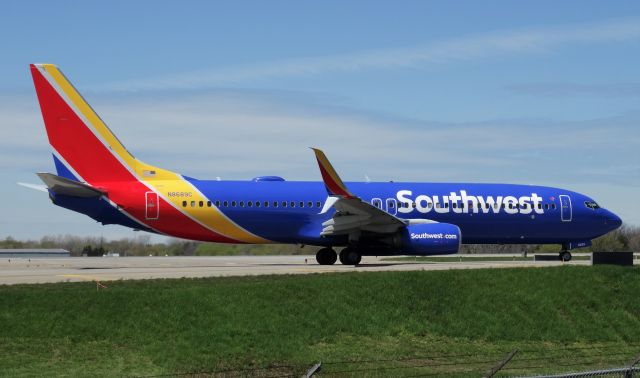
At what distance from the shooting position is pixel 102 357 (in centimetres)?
1970

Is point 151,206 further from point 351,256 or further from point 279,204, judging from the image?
point 351,256

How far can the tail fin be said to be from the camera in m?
37.6

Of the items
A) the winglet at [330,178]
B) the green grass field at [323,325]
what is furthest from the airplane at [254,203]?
the green grass field at [323,325]

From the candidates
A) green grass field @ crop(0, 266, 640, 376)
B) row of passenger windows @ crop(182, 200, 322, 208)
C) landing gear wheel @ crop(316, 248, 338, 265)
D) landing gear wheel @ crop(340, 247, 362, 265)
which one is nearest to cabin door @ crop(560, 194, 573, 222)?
landing gear wheel @ crop(340, 247, 362, 265)

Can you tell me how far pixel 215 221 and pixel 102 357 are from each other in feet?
63.6

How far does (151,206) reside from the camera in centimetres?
3806

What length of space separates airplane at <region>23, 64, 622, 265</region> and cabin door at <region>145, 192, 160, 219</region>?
4 centimetres

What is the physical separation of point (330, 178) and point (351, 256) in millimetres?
4128

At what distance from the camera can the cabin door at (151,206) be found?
1496 inches

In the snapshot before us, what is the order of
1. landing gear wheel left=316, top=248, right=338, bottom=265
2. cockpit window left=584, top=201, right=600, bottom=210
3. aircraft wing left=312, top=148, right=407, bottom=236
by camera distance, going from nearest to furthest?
aircraft wing left=312, top=148, right=407, bottom=236
landing gear wheel left=316, top=248, right=338, bottom=265
cockpit window left=584, top=201, right=600, bottom=210

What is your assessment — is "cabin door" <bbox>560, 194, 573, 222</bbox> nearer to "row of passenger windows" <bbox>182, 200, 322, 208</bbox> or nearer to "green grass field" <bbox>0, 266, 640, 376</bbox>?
"row of passenger windows" <bbox>182, 200, 322, 208</bbox>

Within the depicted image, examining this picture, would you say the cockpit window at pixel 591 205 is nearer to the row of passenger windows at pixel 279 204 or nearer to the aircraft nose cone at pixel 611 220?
the aircraft nose cone at pixel 611 220

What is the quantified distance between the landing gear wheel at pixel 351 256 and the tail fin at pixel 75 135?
9.53m

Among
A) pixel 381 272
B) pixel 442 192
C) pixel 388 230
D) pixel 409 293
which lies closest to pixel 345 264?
pixel 388 230
